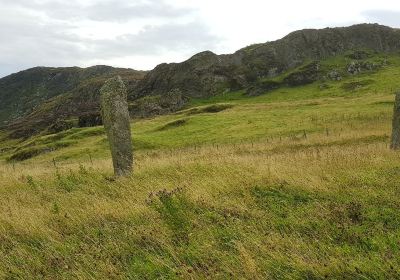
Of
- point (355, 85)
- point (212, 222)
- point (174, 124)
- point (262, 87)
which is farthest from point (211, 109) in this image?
point (212, 222)

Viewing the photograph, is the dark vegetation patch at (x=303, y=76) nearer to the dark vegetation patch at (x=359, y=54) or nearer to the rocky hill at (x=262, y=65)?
the rocky hill at (x=262, y=65)

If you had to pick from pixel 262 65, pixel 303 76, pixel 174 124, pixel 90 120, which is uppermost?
pixel 262 65

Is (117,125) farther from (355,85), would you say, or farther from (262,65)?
(262,65)

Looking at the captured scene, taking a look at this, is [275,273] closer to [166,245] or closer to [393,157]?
[166,245]

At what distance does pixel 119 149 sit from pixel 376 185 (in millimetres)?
8749

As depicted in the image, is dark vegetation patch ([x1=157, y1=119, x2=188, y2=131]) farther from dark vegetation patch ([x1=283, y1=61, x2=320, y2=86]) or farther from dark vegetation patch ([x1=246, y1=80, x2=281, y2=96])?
dark vegetation patch ([x1=283, y1=61, x2=320, y2=86])

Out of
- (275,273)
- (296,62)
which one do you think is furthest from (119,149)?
(296,62)

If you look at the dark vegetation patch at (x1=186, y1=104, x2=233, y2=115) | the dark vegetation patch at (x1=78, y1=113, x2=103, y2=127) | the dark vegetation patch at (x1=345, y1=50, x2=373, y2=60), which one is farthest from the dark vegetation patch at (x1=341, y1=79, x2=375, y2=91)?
the dark vegetation patch at (x1=78, y1=113, x2=103, y2=127)

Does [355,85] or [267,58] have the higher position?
[267,58]

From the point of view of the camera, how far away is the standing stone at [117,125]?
633 inches

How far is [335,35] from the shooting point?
4879 inches

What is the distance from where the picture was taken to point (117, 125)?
16344mm

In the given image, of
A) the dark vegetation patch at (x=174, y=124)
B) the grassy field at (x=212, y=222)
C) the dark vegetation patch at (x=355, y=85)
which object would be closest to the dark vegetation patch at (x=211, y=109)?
the dark vegetation patch at (x=174, y=124)

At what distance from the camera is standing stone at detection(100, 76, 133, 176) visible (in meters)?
16.1
